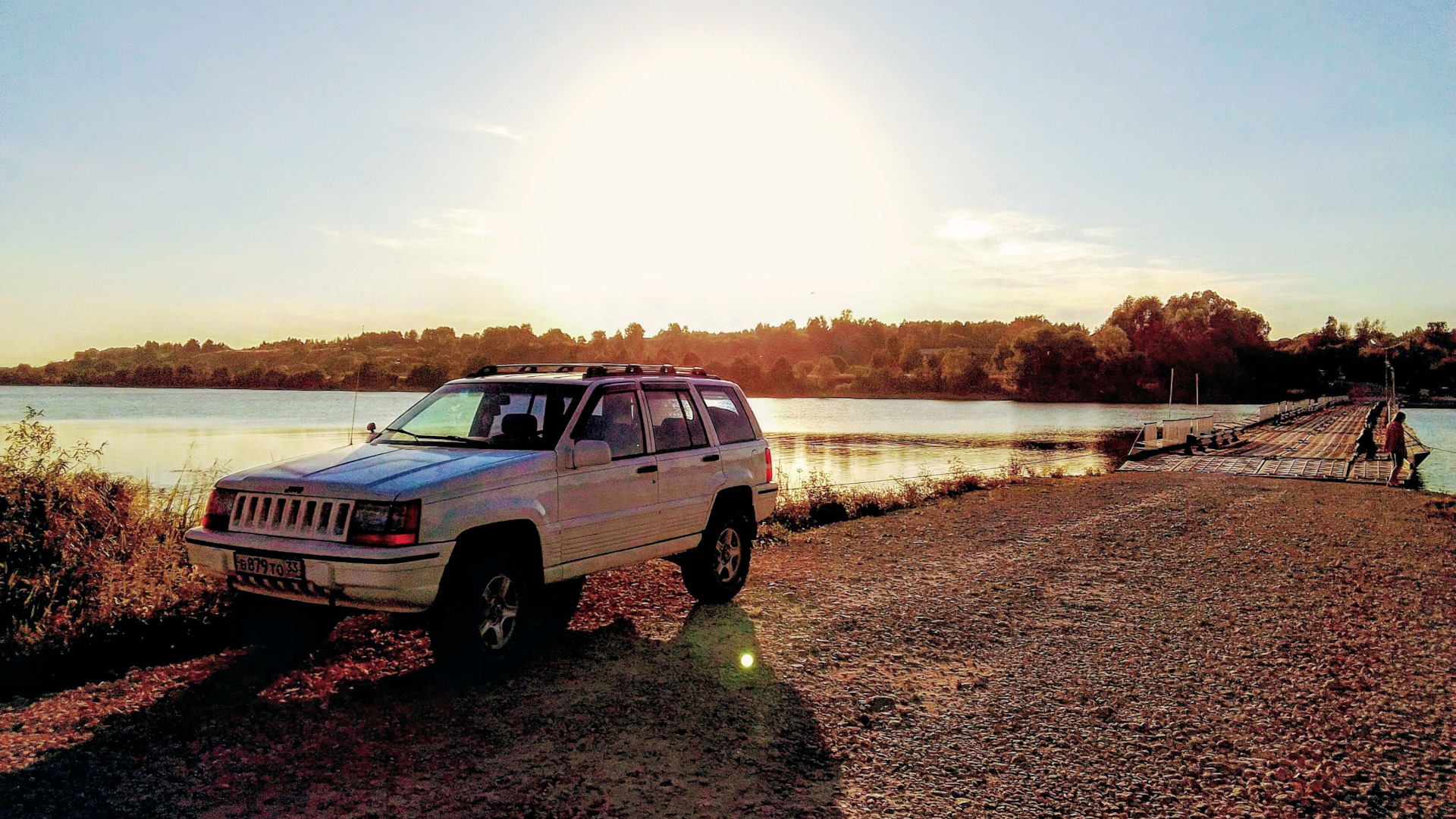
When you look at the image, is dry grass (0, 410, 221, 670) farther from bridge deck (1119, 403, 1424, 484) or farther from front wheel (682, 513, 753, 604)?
bridge deck (1119, 403, 1424, 484)

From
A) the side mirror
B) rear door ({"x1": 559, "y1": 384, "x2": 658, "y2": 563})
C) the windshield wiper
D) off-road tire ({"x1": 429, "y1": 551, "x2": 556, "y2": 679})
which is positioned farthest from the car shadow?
the windshield wiper

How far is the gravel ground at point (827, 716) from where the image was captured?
421 centimetres

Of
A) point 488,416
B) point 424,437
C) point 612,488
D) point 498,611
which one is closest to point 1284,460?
point 612,488

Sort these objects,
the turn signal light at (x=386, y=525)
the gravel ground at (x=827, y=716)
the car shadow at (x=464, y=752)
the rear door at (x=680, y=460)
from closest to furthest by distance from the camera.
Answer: the car shadow at (x=464, y=752) → the gravel ground at (x=827, y=716) → the turn signal light at (x=386, y=525) → the rear door at (x=680, y=460)

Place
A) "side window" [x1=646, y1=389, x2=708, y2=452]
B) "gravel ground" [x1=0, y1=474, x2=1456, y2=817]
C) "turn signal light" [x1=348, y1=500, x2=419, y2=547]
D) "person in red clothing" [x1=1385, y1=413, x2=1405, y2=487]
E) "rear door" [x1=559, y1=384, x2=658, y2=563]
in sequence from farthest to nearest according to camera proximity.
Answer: "person in red clothing" [x1=1385, y1=413, x2=1405, y2=487], "side window" [x1=646, y1=389, x2=708, y2=452], "rear door" [x1=559, y1=384, x2=658, y2=563], "turn signal light" [x1=348, y1=500, x2=419, y2=547], "gravel ground" [x1=0, y1=474, x2=1456, y2=817]

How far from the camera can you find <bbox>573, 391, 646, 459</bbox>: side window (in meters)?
6.73

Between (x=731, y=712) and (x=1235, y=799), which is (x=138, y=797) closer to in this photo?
(x=731, y=712)

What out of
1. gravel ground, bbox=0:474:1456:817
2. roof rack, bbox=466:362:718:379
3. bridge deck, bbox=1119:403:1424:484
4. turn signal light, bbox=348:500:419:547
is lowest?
bridge deck, bbox=1119:403:1424:484

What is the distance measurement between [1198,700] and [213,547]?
6159 millimetres

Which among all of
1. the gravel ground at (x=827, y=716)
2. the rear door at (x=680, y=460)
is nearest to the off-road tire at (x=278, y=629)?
the gravel ground at (x=827, y=716)

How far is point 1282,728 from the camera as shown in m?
5.24

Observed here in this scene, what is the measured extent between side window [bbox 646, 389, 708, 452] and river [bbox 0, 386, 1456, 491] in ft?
21.2

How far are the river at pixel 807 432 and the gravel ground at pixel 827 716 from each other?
20.7 ft

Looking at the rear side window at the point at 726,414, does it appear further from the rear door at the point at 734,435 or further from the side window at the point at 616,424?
the side window at the point at 616,424
